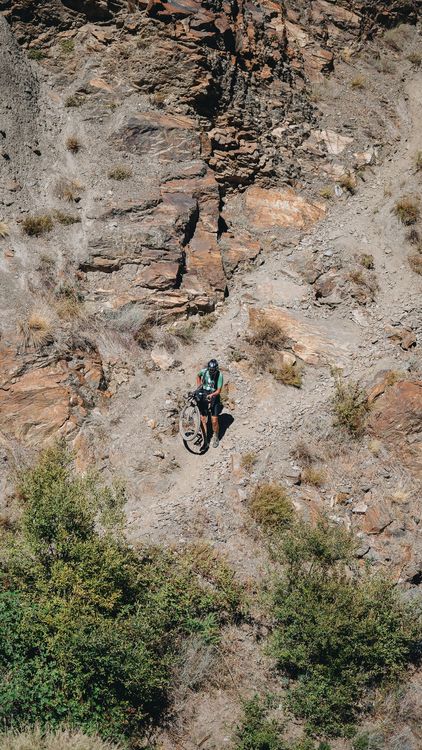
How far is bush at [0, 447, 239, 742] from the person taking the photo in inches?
325

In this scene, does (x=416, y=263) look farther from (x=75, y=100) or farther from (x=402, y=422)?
(x=75, y=100)

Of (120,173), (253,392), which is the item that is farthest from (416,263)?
(120,173)

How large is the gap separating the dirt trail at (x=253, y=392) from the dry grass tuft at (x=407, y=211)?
27cm

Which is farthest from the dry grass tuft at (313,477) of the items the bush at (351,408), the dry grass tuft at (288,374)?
the dry grass tuft at (288,374)

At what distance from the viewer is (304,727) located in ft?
30.6

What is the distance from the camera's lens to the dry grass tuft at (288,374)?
535 inches

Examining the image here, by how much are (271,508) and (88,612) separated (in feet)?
13.4

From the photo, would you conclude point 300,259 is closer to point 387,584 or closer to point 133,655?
point 387,584

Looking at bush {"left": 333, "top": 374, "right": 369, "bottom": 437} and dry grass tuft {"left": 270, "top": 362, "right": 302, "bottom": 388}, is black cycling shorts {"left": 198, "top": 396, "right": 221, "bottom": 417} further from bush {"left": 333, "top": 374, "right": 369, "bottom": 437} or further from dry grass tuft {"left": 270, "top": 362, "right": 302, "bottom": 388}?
bush {"left": 333, "top": 374, "right": 369, "bottom": 437}

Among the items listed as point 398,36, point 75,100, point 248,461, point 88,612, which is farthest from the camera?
point 398,36

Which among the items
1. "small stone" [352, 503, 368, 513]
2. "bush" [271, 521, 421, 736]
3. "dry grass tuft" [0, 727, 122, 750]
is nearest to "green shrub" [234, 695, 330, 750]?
"bush" [271, 521, 421, 736]

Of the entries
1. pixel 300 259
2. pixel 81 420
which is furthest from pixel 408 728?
pixel 300 259

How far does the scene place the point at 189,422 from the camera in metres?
12.7

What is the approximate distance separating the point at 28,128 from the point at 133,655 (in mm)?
14732
